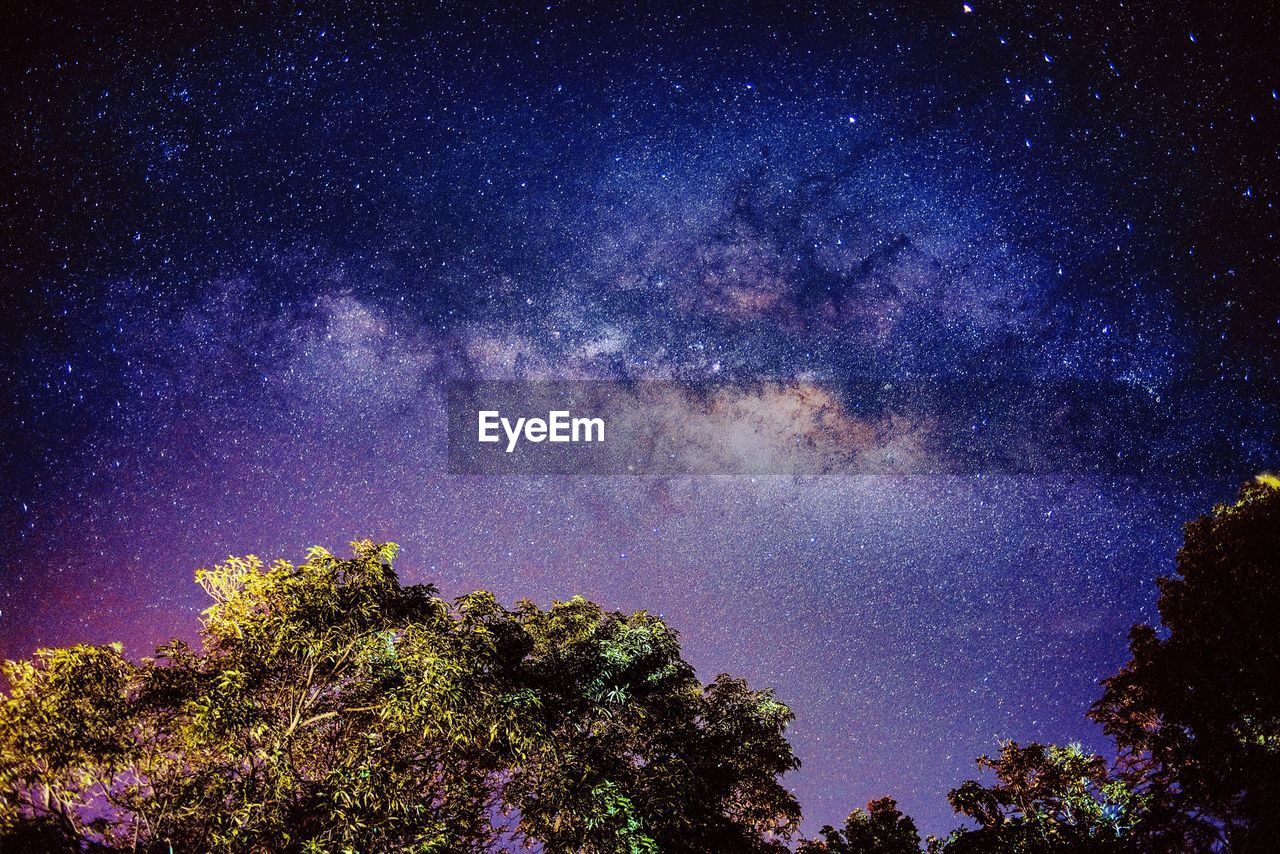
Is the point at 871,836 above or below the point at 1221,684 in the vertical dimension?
below

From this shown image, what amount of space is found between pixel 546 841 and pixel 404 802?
2270mm

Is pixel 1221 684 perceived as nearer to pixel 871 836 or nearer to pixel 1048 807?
pixel 1048 807

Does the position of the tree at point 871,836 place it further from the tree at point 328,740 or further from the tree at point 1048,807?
the tree at point 328,740

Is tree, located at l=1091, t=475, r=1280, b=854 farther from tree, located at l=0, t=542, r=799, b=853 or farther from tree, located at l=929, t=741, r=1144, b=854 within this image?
tree, located at l=0, t=542, r=799, b=853

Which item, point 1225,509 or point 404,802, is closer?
point 404,802

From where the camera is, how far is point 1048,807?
447 inches

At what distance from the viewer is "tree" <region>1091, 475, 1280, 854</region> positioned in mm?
9148

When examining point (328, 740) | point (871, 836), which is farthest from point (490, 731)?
point (871, 836)

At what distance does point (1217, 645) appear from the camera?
9.76m

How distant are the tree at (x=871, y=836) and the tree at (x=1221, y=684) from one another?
16.0 feet

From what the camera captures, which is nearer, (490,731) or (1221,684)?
(490,731)

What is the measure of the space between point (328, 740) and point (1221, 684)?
13431 mm

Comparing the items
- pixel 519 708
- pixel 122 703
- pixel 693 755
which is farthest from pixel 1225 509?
pixel 122 703

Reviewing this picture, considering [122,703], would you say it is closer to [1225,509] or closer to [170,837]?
[170,837]
